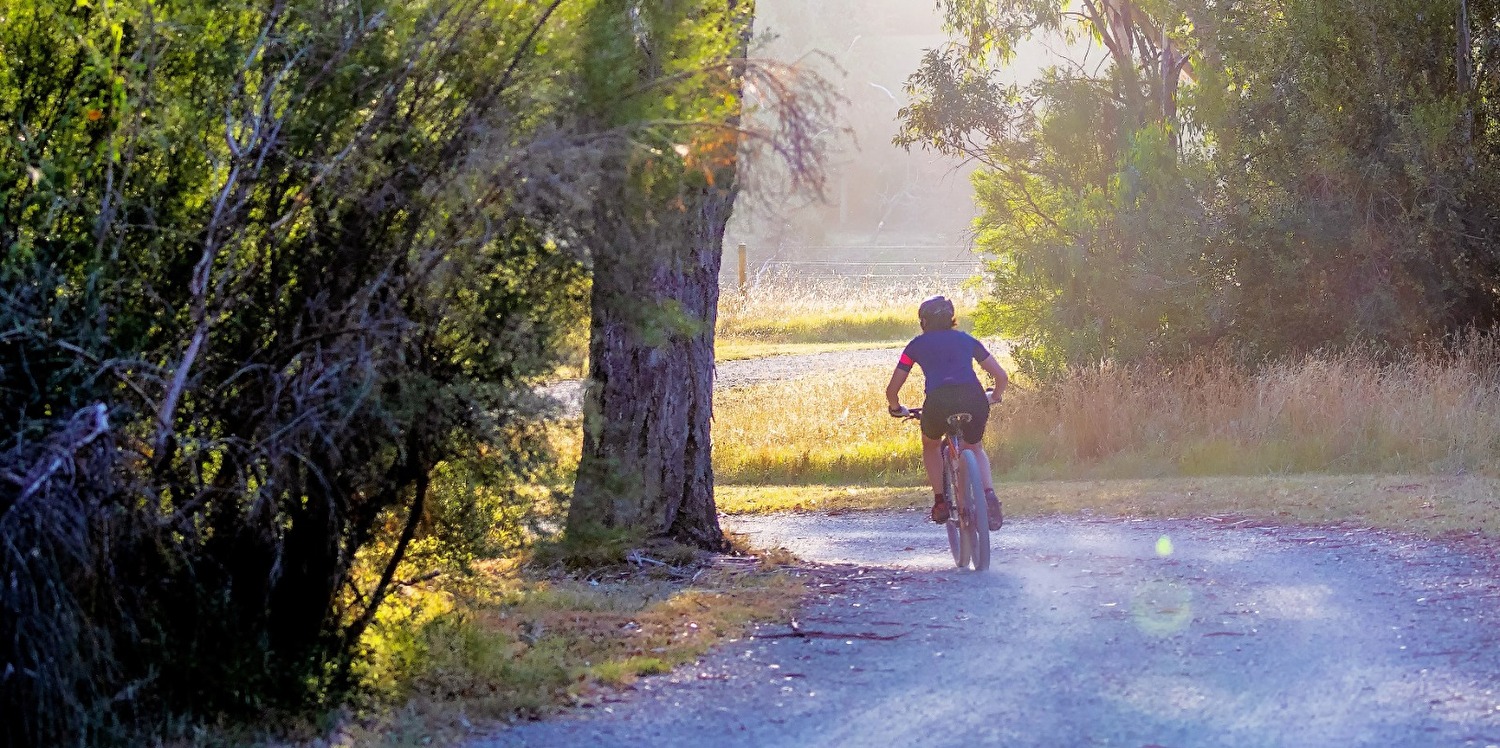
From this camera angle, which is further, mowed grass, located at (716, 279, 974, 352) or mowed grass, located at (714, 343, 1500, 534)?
mowed grass, located at (716, 279, 974, 352)

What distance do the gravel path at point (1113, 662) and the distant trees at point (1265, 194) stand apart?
29.7 ft

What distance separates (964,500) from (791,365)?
22229mm

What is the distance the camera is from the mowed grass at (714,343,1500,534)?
1454cm

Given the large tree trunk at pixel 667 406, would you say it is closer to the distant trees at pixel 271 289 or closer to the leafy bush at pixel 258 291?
the distant trees at pixel 271 289

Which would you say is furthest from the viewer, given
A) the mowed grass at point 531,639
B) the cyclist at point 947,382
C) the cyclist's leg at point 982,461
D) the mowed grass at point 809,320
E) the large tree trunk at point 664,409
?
the mowed grass at point 809,320

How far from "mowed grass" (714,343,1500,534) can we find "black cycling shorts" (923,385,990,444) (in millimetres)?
3875

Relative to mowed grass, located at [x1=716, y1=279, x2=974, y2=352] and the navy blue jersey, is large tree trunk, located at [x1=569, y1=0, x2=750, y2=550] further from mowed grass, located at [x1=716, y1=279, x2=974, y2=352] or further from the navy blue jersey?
mowed grass, located at [x1=716, y1=279, x2=974, y2=352]

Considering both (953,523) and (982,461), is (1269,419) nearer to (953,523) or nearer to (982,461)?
(953,523)

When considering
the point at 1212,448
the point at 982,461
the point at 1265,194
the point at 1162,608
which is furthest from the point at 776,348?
the point at 1162,608

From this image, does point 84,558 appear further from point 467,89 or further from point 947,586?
point 947,586

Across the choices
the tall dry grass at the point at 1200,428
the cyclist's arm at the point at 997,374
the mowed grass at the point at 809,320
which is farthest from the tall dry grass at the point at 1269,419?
the mowed grass at the point at 809,320

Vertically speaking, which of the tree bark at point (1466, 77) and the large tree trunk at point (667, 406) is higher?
the tree bark at point (1466, 77)

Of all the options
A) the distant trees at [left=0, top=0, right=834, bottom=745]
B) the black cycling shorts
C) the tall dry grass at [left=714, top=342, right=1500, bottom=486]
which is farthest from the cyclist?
the tall dry grass at [left=714, top=342, right=1500, bottom=486]

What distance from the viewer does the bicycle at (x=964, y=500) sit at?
404 inches
